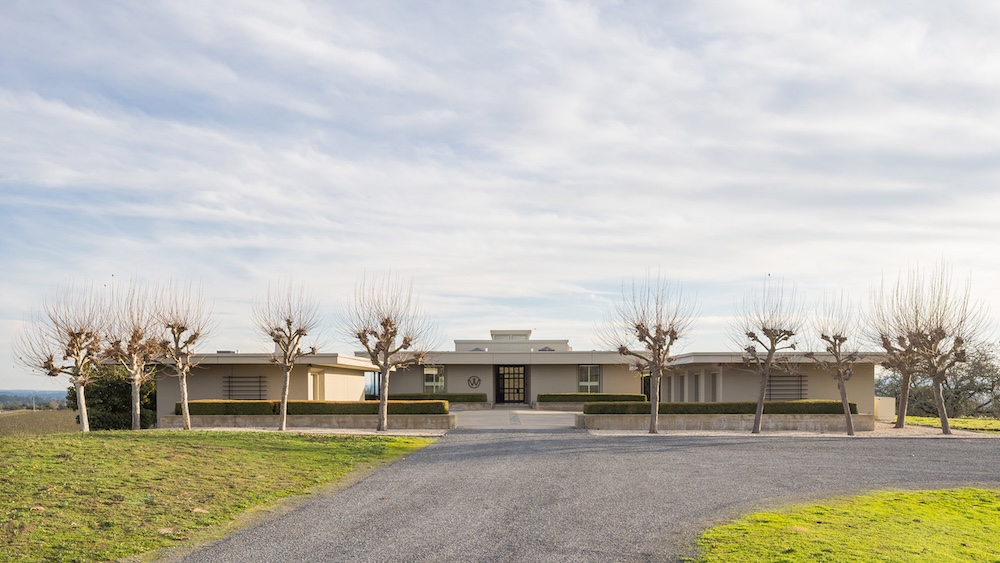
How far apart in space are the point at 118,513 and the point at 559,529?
576 centimetres

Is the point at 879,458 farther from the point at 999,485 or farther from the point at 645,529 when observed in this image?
the point at 645,529

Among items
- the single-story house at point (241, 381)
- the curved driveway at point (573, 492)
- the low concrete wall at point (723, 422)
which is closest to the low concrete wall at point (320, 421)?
the single-story house at point (241, 381)

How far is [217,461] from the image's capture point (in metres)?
16.5

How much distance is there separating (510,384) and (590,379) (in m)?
5.24

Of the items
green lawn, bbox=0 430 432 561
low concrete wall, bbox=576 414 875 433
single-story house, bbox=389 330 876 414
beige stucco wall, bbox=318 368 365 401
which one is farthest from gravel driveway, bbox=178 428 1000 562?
beige stucco wall, bbox=318 368 365 401

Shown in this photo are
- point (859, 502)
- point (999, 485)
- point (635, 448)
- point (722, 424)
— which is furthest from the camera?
point (722, 424)

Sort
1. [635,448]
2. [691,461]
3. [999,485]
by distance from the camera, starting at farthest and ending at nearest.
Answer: [635,448] < [691,461] < [999,485]

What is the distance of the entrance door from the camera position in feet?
162

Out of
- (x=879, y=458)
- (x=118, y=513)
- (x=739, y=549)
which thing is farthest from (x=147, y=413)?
(x=739, y=549)

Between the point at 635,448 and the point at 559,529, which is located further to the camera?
the point at 635,448

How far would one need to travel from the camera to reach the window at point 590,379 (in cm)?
4672

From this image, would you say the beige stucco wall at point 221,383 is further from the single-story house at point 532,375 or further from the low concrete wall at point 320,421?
the single-story house at point 532,375

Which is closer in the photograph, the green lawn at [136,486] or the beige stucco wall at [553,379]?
the green lawn at [136,486]

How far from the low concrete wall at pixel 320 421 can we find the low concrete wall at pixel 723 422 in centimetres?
500
